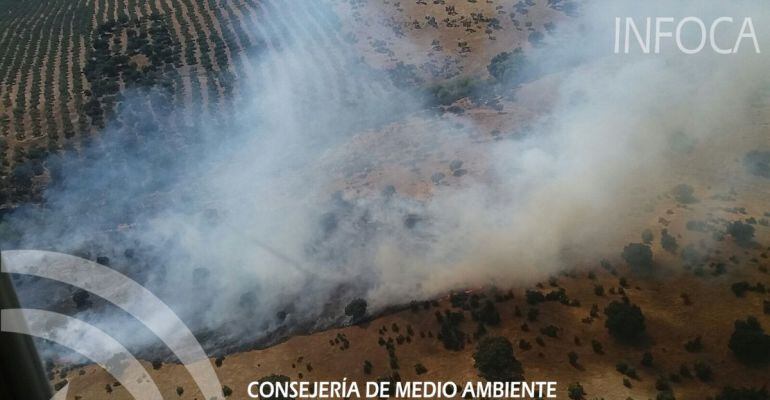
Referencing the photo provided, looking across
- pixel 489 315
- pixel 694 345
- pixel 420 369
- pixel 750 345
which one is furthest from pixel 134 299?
pixel 750 345

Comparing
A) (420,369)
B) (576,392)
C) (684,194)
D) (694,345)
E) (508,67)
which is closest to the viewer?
(576,392)

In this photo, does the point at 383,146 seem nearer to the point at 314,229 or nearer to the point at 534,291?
the point at 314,229

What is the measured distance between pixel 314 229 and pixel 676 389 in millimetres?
24712

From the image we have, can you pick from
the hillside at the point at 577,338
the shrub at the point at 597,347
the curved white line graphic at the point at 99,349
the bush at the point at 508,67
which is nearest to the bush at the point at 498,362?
the hillside at the point at 577,338

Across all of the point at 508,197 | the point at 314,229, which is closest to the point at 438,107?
the point at 508,197

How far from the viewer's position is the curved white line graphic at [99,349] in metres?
32.5

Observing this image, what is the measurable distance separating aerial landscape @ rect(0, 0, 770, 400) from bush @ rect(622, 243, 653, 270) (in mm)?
168

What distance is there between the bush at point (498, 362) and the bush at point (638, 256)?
10.4m

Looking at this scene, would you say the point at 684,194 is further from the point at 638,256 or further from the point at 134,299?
the point at 134,299

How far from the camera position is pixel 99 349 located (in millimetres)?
36438

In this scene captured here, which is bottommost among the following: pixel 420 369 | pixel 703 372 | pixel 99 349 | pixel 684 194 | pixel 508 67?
pixel 99 349

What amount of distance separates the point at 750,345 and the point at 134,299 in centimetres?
3729

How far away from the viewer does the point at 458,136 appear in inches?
1950

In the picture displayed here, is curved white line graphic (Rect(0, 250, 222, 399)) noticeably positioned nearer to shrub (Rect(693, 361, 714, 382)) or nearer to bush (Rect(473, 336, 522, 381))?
bush (Rect(473, 336, 522, 381))
